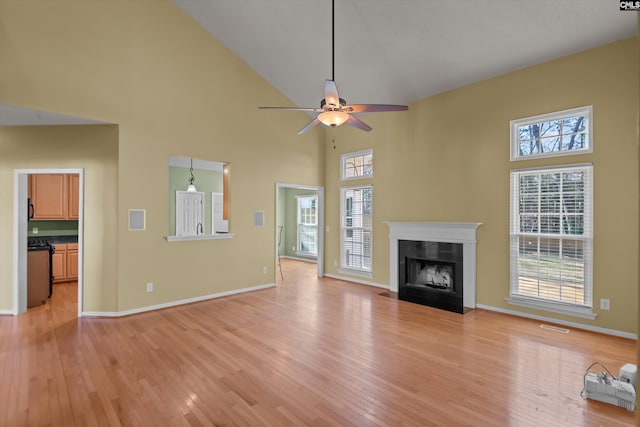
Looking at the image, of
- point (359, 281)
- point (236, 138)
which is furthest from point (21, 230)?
point (359, 281)

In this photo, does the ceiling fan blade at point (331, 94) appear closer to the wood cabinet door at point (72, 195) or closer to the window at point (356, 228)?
the window at point (356, 228)

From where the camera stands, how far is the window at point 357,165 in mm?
6613

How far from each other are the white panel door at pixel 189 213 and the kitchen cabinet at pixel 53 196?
2.00 metres

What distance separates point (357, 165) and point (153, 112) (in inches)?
154

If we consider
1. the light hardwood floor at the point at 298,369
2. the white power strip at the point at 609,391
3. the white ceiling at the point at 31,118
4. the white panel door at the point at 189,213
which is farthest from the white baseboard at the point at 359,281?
the white ceiling at the point at 31,118

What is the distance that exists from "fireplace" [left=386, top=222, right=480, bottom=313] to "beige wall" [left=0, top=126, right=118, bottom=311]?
4.49m

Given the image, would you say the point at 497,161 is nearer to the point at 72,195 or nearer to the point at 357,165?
the point at 357,165

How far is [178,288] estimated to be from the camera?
5074 mm

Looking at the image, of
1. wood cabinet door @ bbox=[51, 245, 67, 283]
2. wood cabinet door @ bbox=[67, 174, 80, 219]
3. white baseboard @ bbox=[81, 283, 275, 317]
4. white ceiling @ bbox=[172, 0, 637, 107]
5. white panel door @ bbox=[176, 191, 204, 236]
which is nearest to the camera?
white ceiling @ bbox=[172, 0, 637, 107]

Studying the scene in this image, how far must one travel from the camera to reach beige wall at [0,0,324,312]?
12.5 ft

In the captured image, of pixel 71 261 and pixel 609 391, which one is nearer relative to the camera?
pixel 609 391

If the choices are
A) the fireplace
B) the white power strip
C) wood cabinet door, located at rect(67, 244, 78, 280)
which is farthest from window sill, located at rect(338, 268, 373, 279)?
wood cabinet door, located at rect(67, 244, 78, 280)

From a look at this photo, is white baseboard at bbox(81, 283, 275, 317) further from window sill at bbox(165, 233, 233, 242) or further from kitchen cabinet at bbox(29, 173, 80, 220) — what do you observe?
kitchen cabinet at bbox(29, 173, 80, 220)

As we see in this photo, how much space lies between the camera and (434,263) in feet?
17.9
